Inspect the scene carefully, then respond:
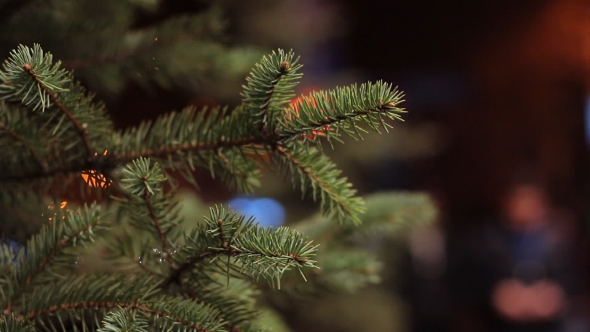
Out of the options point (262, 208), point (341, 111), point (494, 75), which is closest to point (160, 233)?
point (341, 111)

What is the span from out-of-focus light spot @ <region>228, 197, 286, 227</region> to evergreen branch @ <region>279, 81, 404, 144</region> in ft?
1.21

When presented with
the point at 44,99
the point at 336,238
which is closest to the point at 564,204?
the point at 336,238

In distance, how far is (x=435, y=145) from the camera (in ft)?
5.86

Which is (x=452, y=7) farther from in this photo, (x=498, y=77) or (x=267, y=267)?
(x=267, y=267)

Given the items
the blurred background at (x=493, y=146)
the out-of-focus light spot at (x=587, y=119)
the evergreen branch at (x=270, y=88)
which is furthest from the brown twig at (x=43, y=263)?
the out-of-focus light spot at (x=587, y=119)

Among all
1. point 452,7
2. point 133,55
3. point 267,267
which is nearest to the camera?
point 267,267

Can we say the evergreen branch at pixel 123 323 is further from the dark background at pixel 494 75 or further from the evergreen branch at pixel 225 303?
the dark background at pixel 494 75

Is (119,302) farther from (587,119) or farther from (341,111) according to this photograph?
(587,119)

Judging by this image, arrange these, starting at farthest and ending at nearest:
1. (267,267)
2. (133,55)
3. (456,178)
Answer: (456,178) → (133,55) → (267,267)

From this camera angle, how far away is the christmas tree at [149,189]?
26cm

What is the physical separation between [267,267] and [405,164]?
167 cm

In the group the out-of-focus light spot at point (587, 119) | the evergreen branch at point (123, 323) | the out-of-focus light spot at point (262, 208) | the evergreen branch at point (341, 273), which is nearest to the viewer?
the evergreen branch at point (123, 323)

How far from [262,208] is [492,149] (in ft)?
4.30

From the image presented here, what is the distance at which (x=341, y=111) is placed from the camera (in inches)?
10.7
